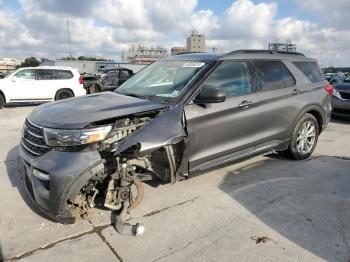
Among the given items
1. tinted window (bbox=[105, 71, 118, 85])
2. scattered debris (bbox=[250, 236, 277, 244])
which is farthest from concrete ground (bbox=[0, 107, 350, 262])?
tinted window (bbox=[105, 71, 118, 85])

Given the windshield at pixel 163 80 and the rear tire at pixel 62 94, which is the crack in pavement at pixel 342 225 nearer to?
the windshield at pixel 163 80

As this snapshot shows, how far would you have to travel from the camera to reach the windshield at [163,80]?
14.9 feet

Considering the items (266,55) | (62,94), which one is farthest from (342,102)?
(62,94)

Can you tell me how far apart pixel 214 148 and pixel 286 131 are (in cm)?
163

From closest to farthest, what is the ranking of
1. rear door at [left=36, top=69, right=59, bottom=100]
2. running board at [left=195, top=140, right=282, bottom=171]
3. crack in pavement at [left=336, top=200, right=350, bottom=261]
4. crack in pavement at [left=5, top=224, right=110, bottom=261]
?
crack in pavement at [left=5, top=224, right=110, bottom=261]
crack in pavement at [left=336, top=200, right=350, bottom=261]
running board at [left=195, top=140, right=282, bottom=171]
rear door at [left=36, top=69, right=59, bottom=100]

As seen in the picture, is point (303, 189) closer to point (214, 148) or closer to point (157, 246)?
point (214, 148)

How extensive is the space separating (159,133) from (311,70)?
376 centimetres

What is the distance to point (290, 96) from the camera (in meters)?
5.62

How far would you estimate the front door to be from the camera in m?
4.32

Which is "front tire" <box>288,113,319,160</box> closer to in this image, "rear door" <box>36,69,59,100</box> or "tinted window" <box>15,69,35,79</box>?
"rear door" <box>36,69,59,100</box>

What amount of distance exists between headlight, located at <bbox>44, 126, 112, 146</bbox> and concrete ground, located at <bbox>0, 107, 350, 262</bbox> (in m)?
0.90

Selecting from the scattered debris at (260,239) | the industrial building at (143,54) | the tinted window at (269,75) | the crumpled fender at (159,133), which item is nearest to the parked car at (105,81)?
the tinted window at (269,75)

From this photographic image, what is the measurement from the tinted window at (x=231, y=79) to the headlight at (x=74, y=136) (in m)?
1.56

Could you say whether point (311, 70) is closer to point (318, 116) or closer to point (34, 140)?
point (318, 116)
